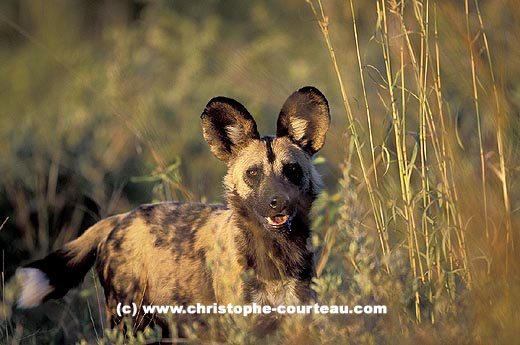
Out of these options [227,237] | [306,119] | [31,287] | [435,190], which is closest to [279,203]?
[227,237]

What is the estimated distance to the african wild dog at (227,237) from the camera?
14.9 feet

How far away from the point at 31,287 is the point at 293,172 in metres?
1.41

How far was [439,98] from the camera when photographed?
13.0 ft

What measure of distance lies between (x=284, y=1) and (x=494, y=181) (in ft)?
27.4

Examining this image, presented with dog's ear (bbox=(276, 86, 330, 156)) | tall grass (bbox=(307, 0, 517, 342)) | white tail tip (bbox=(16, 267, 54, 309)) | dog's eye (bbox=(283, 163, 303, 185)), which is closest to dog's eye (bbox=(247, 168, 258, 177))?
dog's eye (bbox=(283, 163, 303, 185))

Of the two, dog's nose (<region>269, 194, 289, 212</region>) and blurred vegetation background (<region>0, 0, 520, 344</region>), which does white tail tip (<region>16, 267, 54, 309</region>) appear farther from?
dog's nose (<region>269, 194, 289, 212</region>)

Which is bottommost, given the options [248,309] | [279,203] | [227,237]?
[248,309]

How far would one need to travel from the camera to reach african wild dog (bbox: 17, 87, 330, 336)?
14.9ft

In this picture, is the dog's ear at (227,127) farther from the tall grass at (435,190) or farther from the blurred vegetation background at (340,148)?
the tall grass at (435,190)

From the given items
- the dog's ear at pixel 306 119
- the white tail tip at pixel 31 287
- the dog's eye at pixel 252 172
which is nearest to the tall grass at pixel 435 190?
the dog's ear at pixel 306 119

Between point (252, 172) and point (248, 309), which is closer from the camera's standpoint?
point (248, 309)

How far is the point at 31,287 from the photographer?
4977mm

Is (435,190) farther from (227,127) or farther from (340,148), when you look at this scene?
(227,127)

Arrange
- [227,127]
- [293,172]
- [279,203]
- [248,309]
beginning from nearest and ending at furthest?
[248,309] < [279,203] < [293,172] < [227,127]
